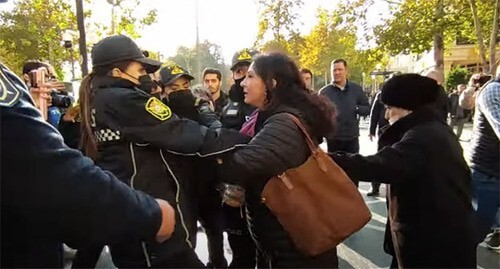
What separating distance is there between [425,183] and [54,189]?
6.16 feet

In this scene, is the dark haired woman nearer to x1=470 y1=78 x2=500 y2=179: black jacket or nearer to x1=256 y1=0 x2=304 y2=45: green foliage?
x1=470 y1=78 x2=500 y2=179: black jacket

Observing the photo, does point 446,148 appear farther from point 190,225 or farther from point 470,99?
point 470,99

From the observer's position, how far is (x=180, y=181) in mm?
2564

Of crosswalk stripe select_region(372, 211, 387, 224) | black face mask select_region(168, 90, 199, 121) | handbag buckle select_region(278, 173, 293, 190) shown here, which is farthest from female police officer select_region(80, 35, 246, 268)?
crosswalk stripe select_region(372, 211, 387, 224)

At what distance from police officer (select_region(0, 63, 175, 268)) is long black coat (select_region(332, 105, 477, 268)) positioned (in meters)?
1.55

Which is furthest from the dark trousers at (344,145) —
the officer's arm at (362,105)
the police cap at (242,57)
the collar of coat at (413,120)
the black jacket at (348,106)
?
the collar of coat at (413,120)

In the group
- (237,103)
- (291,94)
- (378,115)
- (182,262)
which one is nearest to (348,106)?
(378,115)

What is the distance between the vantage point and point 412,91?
275 cm

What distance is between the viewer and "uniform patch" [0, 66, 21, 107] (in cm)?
128

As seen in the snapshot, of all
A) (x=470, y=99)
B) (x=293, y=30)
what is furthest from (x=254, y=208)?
(x=293, y=30)

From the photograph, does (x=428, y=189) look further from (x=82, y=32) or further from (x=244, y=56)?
(x=82, y=32)

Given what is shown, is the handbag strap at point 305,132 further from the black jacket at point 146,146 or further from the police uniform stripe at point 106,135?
the police uniform stripe at point 106,135

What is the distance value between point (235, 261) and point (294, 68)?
1.85 metres

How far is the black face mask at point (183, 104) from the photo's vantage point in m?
3.12
